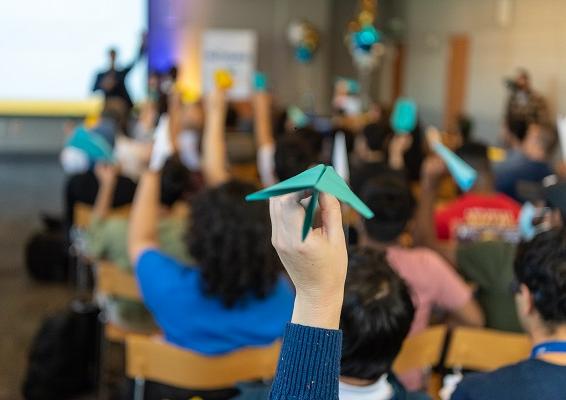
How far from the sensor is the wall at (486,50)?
7.13m

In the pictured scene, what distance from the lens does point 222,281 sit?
2115mm

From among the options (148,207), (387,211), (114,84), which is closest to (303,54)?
(114,84)

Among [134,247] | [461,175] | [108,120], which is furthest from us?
[108,120]

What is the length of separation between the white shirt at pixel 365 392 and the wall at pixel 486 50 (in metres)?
5.94

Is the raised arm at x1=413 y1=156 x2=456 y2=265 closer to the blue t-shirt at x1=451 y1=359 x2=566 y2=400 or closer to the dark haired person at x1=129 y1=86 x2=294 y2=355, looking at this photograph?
the dark haired person at x1=129 y1=86 x2=294 y2=355

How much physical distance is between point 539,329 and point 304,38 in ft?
34.1

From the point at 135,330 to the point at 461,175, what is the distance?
1.66 m

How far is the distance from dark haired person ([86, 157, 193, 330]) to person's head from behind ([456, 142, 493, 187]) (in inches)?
50.8

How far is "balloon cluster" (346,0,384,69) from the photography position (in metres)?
10.6

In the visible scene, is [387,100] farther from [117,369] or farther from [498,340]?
[498,340]

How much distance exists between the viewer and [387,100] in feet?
39.4

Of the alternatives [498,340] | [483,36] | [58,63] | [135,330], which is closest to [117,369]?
[135,330]

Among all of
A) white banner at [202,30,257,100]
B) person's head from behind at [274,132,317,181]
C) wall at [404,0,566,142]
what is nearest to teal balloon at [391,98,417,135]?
person's head from behind at [274,132,317,181]

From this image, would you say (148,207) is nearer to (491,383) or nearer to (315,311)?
(491,383)
